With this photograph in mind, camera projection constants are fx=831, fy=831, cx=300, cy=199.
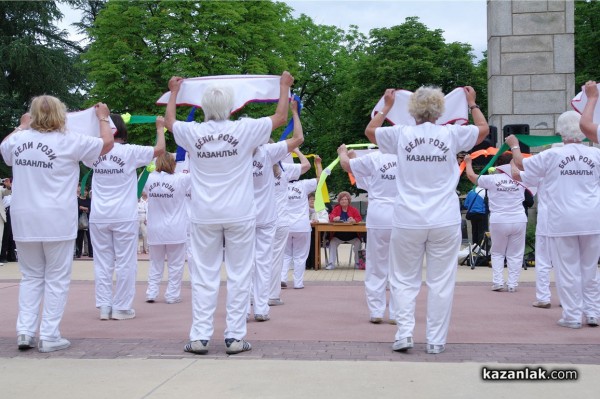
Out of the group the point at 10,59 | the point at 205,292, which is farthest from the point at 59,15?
the point at 205,292

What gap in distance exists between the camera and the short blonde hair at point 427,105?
282 inches

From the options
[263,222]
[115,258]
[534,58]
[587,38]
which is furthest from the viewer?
[587,38]

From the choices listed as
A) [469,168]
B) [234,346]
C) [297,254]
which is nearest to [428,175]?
[234,346]

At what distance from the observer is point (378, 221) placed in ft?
30.5

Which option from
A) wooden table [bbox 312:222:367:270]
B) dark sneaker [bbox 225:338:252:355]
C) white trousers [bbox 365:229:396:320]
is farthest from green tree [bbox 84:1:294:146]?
dark sneaker [bbox 225:338:252:355]

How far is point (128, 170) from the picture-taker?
30.4 feet

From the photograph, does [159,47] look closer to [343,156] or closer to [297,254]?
[297,254]

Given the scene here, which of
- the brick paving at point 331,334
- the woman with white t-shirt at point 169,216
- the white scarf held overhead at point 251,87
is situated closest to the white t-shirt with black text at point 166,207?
the woman with white t-shirt at point 169,216

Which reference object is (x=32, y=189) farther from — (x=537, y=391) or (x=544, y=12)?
(x=544, y=12)

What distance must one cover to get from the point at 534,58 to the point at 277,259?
12336 mm

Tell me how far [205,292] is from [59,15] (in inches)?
1499

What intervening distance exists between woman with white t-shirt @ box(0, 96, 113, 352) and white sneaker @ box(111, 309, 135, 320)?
2.13 m

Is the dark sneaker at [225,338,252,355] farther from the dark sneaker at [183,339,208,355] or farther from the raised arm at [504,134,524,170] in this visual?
the raised arm at [504,134,524,170]

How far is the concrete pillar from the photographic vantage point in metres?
20.1
